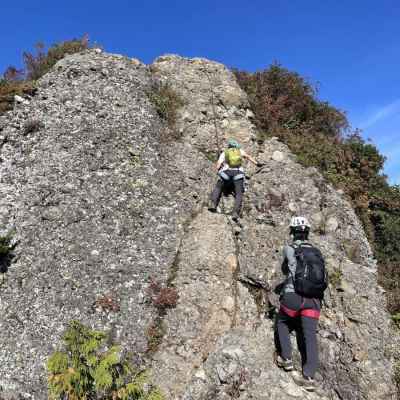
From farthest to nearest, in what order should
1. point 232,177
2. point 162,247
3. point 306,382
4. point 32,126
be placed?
point 32,126
point 232,177
point 162,247
point 306,382

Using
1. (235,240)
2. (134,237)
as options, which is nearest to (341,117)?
(235,240)

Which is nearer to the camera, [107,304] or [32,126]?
[107,304]

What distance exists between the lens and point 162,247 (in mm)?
10992

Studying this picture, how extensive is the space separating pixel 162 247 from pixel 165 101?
7584mm

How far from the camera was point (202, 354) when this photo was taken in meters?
8.84

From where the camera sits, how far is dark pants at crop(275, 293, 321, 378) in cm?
816

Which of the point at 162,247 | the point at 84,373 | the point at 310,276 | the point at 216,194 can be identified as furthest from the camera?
the point at 216,194

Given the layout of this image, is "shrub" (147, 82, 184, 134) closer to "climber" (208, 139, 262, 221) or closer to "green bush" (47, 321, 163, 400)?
"climber" (208, 139, 262, 221)

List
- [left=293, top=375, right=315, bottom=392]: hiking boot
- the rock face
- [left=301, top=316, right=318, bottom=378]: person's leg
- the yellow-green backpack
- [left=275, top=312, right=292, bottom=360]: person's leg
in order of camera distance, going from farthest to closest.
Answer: the yellow-green backpack, the rock face, [left=275, top=312, right=292, bottom=360]: person's leg, [left=301, top=316, right=318, bottom=378]: person's leg, [left=293, top=375, right=315, bottom=392]: hiking boot

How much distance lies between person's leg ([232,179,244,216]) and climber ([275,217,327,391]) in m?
3.23

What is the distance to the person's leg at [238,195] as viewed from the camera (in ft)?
38.8

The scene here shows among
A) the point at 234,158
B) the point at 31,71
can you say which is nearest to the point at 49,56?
the point at 31,71

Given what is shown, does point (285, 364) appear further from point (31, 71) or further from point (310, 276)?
point (31, 71)

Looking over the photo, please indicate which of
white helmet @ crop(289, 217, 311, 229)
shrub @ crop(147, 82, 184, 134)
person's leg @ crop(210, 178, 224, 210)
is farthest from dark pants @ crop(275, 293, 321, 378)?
shrub @ crop(147, 82, 184, 134)
